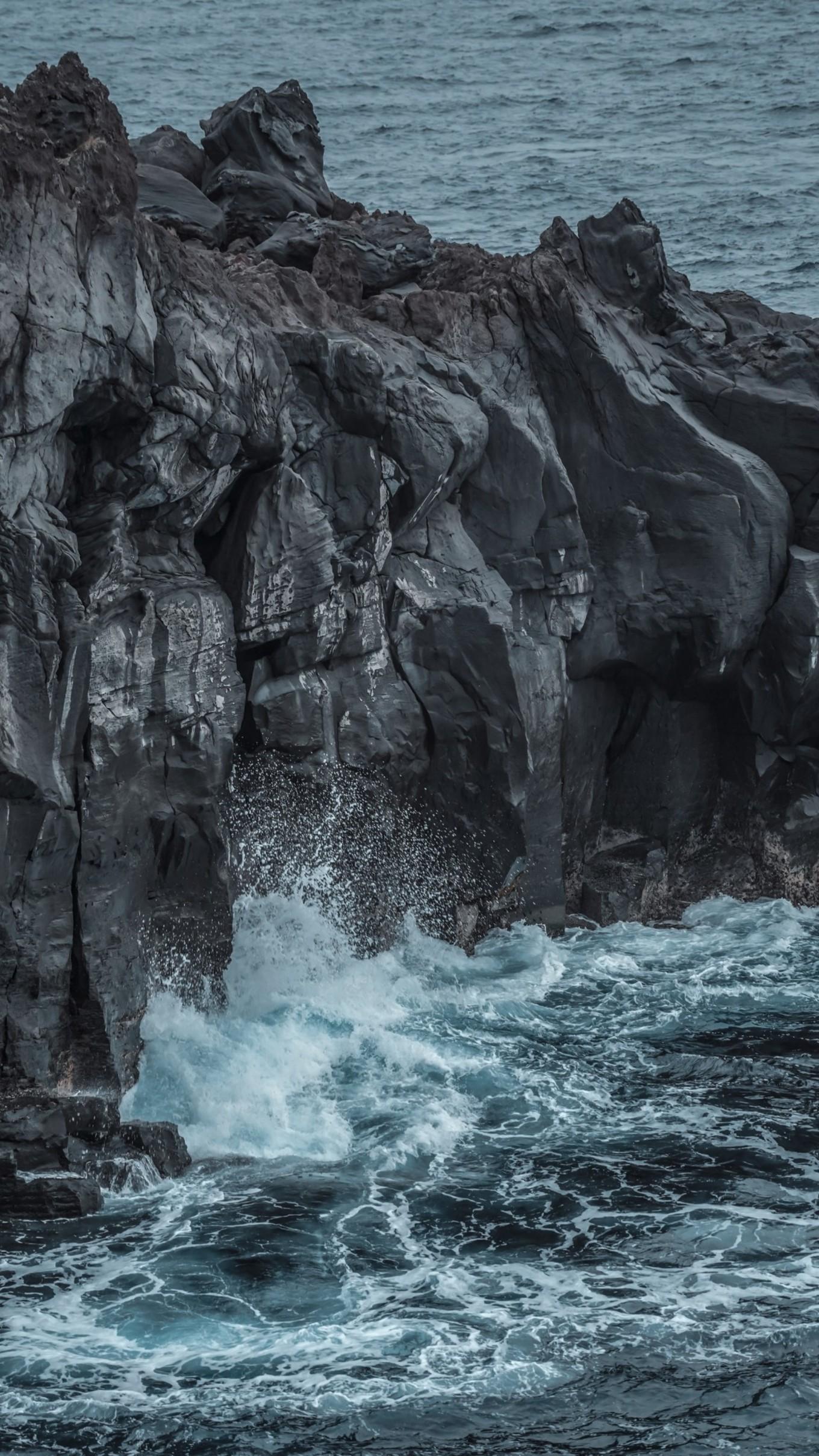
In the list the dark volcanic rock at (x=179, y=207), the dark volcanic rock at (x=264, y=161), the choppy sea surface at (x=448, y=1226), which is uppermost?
the dark volcanic rock at (x=264, y=161)

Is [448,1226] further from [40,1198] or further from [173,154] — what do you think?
[173,154]

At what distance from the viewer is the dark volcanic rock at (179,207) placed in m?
32.2

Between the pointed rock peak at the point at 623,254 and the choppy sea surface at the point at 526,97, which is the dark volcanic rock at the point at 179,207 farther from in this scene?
the choppy sea surface at the point at 526,97

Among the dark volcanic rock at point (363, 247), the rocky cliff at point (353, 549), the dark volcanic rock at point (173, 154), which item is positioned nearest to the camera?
the rocky cliff at point (353, 549)

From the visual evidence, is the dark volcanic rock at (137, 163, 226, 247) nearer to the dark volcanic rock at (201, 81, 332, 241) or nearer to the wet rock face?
the dark volcanic rock at (201, 81, 332, 241)

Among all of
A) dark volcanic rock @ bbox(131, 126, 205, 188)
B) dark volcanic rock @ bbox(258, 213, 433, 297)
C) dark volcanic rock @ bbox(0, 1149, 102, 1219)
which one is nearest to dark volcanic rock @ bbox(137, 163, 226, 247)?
dark volcanic rock @ bbox(258, 213, 433, 297)

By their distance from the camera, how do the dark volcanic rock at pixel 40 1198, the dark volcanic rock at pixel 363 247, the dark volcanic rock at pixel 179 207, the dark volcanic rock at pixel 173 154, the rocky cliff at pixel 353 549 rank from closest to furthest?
the dark volcanic rock at pixel 40 1198 < the rocky cliff at pixel 353 549 < the dark volcanic rock at pixel 363 247 < the dark volcanic rock at pixel 179 207 < the dark volcanic rock at pixel 173 154

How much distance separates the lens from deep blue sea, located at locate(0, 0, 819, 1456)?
58.9 ft

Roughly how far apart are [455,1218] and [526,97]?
62706 millimetres

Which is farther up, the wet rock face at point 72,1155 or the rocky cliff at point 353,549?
the rocky cliff at point 353,549

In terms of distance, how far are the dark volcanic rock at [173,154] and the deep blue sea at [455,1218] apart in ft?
55.0

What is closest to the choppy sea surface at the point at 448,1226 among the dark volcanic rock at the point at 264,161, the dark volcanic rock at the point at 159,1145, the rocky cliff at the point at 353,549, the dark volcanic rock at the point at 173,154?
the dark volcanic rock at the point at 159,1145

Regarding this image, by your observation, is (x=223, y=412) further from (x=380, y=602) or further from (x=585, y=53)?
(x=585, y=53)

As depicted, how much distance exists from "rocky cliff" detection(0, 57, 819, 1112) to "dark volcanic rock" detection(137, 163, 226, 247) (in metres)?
0.09
